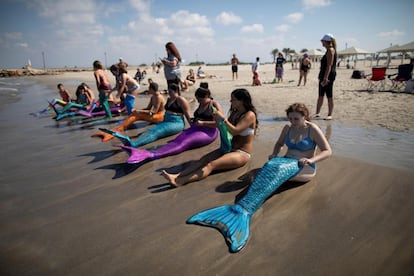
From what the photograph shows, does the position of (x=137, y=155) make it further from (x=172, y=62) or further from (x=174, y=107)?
(x=172, y=62)

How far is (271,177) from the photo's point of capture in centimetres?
250

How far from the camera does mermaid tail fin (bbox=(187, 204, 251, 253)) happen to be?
205 centimetres

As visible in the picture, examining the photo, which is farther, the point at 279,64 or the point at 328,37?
the point at 279,64

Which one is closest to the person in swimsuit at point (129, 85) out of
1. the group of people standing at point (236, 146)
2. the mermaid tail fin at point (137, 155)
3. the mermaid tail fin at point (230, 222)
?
the group of people standing at point (236, 146)

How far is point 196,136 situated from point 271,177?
202cm

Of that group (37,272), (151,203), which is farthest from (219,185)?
(37,272)

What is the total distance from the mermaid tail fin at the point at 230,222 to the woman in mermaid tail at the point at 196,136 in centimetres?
154

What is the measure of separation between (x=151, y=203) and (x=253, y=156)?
190 cm

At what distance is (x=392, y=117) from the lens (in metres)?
5.57

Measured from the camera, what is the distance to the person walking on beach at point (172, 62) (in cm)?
611

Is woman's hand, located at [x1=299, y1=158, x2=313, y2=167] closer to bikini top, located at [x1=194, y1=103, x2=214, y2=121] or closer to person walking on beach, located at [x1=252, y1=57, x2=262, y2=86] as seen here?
bikini top, located at [x1=194, y1=103, x2=214, y2=121]

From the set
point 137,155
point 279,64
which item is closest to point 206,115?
point 137,155

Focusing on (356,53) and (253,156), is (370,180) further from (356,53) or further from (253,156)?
(356,53)

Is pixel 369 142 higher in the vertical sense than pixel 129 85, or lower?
lower
